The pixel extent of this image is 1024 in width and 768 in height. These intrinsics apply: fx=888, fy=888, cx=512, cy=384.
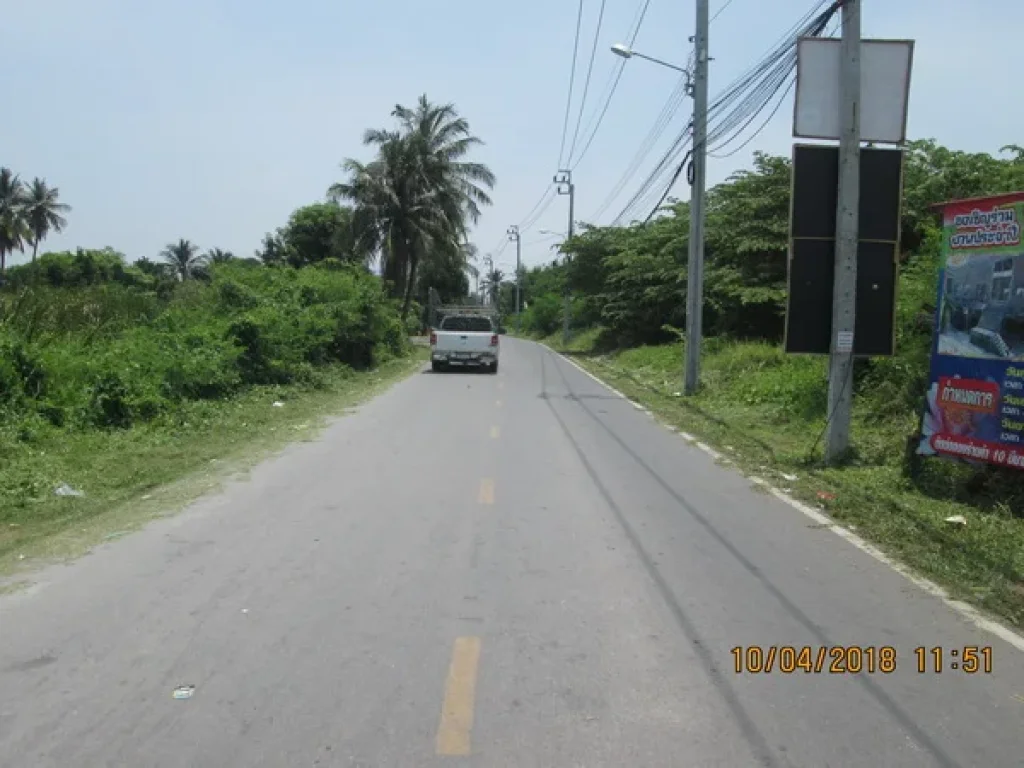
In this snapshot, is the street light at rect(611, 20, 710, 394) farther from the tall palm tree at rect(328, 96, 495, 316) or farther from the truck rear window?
the tall palm tree at rect(328, 96, 495, 316)

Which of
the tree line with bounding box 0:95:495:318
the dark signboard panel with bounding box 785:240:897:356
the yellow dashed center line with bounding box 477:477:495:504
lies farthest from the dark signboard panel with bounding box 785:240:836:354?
the tree line with bounding box 0:95:495:318

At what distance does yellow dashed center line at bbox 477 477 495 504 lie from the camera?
9.23m

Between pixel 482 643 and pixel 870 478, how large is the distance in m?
6.89

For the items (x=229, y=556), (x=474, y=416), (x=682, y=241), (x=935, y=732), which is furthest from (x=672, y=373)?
(x=935, y=732)

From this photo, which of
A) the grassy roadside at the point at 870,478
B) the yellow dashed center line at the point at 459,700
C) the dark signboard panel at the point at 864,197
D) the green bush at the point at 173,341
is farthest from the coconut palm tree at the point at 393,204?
the yellow dashed center line at the point at 459,700

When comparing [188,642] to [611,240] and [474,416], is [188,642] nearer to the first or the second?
[474,416]

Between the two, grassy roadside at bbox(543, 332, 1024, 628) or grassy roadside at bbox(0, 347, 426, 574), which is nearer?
grassy roadside at bbox(543, 332, 1024, 628)

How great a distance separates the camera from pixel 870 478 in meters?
10.4

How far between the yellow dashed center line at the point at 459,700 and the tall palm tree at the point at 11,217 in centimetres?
6922

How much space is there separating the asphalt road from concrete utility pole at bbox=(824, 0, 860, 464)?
9.34ft

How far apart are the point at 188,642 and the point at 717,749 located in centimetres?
297

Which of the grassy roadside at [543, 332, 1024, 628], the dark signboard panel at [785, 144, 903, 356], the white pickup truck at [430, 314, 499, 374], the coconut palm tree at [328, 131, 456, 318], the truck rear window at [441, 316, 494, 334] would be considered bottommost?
the grassy roadside at [543, 332, 1024, 628]

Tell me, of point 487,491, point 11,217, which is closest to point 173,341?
point 487,491

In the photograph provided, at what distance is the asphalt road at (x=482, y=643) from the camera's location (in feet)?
12.7
